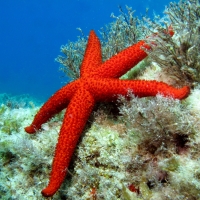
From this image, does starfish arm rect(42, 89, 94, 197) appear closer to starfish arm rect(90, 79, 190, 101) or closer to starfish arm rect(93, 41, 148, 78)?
starfish arm rect(90, 79, 190, 101)

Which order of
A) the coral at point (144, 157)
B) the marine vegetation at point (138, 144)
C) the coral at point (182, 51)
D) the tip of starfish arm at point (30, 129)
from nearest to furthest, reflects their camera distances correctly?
1. the coral at point (144, 157)
2. the marine vegetation at point (138, 144)
3. the coral at point (182, 51)
4. the tip of starfish arm at point (30, 129)

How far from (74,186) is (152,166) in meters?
1.48

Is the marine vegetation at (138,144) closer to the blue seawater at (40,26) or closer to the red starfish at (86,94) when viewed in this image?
the red starfish at (86,94)

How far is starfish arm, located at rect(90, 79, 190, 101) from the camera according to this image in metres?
3.43

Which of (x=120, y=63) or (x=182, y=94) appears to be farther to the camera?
(x=120, y=63)

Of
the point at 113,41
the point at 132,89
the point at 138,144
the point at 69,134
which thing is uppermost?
the point at 113,41

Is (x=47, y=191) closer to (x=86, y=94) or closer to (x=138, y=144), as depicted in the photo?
(x=138, y=144)

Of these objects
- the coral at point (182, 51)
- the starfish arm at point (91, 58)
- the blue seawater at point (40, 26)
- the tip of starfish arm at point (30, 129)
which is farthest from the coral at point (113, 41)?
the blue seawater at point (40, 26)

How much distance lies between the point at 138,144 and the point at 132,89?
904 millimetres

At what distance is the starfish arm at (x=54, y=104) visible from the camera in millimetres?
4344

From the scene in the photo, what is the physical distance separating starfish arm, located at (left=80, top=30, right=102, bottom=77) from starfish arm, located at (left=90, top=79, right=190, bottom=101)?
394 millimetres

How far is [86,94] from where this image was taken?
414cm

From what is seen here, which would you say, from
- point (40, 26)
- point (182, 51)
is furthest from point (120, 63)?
point (40, 26)

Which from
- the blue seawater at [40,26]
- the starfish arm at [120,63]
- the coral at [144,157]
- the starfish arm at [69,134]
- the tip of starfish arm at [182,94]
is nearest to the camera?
the coral at [144,157]
